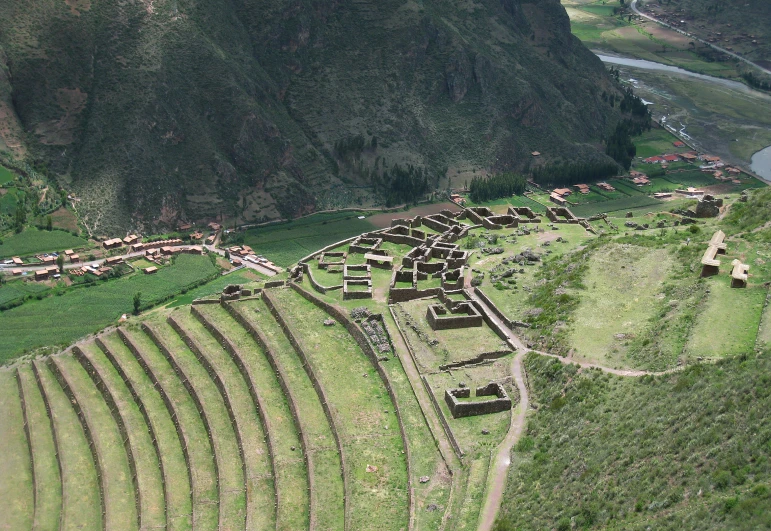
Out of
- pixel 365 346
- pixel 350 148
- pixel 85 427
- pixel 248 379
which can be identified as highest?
pixel 365 346

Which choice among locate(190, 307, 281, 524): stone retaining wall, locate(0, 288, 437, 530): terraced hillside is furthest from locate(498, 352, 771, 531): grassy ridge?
locate(190, 307, 281, 524): stone retaining wall

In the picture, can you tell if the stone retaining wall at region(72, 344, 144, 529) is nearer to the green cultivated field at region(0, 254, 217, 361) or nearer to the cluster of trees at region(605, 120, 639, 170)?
the green cultivated field at region(0, 254, 217, 361)

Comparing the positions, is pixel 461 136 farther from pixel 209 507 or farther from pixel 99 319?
pixel 209 507

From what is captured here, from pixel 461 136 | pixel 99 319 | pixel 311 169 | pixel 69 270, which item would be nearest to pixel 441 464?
pixel 99 319

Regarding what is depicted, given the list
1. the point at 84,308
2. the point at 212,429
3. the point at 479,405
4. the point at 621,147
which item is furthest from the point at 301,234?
the point at 479,405

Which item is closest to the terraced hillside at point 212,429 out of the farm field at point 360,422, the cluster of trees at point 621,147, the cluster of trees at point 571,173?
the farm field at point 360,422

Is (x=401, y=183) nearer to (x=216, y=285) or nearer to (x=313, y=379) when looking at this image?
(x=216, y=285)
